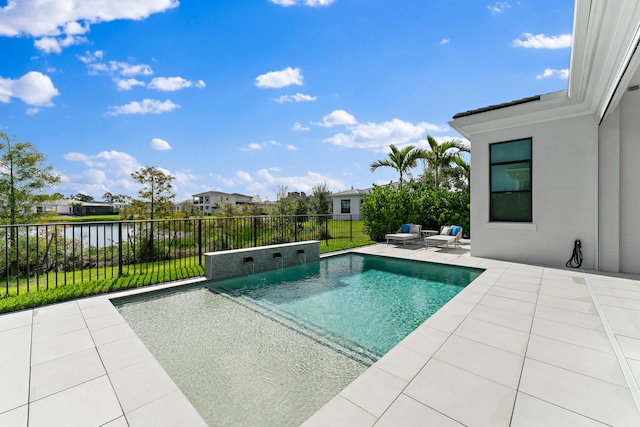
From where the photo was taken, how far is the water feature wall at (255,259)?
571 centimetres

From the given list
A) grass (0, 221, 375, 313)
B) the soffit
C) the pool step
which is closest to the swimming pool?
the pool step

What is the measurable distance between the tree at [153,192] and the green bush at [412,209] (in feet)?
26.6

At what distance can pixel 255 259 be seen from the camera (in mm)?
6379

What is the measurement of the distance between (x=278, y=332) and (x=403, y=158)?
1477 cm

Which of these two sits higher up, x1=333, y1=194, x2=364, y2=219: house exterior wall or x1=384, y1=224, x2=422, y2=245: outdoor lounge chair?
x1=333, y1=194, x2=364, y2=219: house exterior wall

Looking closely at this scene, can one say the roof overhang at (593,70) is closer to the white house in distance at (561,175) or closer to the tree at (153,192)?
the white house in distance at (561,175)

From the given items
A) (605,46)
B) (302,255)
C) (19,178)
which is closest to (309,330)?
(302,255)

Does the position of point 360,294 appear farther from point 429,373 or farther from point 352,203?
point 352,203

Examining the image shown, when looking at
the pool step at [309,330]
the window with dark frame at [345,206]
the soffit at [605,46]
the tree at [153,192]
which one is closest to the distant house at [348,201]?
the window with dark frame at [345,206]

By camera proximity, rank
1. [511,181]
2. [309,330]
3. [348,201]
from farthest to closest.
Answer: [348,201]
[511,181]
[309,330]

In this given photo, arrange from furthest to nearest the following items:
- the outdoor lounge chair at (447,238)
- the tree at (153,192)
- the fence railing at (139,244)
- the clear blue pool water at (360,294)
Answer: the tree at (153,192)
the outdoor lounge chair at (447,238)
the fence railing at (139,244)
the clear blue pool water at (360,294)

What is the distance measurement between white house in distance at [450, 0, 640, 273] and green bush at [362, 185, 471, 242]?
9.08 feet

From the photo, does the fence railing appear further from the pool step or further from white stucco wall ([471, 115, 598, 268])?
white stucco wall ([471, 115, 598, 268])

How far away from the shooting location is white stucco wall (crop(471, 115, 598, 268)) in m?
6.07
